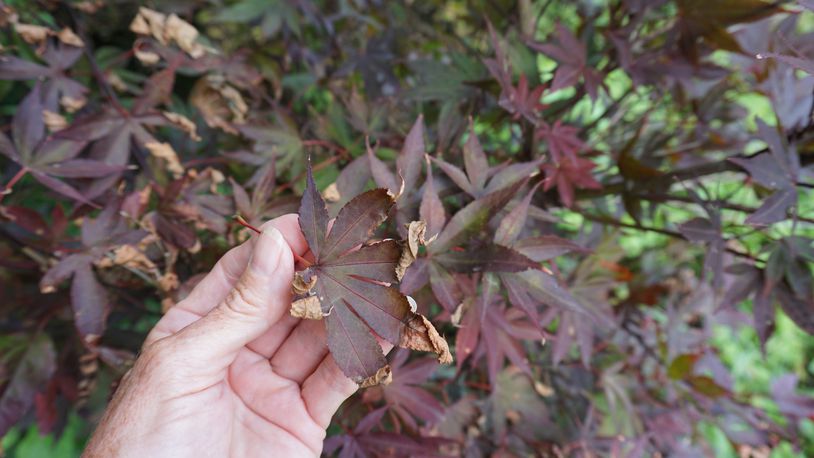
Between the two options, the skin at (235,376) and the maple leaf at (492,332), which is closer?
the skin at (235,376)

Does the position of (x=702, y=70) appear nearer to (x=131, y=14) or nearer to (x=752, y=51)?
Answer: (x=752, y=51)

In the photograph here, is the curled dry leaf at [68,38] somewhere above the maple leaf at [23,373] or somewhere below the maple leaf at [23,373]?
above

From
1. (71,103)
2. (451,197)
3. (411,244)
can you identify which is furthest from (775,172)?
(71,103)

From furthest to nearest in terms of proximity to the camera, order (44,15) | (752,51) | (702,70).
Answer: (44,15) < (752,51) < (702,70)

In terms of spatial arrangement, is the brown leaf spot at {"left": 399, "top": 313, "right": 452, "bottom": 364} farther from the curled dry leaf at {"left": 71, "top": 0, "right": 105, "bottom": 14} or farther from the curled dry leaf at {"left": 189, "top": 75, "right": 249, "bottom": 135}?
the curled dry leaf at {"left": 71, "top": 0, "right": 105, "bottom": 14}

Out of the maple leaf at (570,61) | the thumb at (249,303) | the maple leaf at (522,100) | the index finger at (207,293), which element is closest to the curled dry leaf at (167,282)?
the index finger at (207,293)

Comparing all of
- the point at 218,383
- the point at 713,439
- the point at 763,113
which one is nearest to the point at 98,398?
the point at 218,383

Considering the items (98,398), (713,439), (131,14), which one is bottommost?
(713,439)

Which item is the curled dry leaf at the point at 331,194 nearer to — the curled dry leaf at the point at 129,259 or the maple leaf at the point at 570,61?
the curled dry leaf at the point at 129,259

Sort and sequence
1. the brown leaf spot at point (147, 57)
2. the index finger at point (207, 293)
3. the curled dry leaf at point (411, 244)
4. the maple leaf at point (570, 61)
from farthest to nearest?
the brown leaf spot at point (147, 57) < the maple leaf at point (570, 61) < the index finger at point (207, 293) < the curled dry leaf at point (411, 244)
